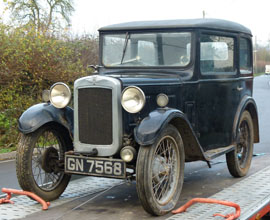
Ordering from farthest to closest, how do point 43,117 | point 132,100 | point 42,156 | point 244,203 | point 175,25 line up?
1. point 175,25
2. point 42,156
3. point 43,117
4. point 132,100
5. point 244,203

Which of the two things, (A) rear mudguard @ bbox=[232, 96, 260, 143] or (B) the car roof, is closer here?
→ (B) the car roof

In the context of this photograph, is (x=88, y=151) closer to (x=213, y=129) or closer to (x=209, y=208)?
(x=209, y=208)

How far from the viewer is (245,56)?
6844 mm

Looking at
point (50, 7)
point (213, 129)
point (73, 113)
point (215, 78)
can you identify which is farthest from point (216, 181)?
point (50, 7)

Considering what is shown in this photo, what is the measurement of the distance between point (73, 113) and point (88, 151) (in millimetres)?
593

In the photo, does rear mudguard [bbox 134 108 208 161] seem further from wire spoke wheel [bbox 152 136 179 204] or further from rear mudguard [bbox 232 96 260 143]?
rear mudguard [bbox 232 96 260 143]

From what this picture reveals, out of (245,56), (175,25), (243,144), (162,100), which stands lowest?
(243,144)

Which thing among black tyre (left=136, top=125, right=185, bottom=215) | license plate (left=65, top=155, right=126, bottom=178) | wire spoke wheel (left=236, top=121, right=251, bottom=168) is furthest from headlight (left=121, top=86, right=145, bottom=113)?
wire spoke wheel (left=236, top=121, right=251, bottom=168)

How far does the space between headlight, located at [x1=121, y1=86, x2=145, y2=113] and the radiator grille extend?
0.61 ft

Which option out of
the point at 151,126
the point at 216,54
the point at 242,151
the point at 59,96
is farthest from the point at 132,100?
the point at 242,151

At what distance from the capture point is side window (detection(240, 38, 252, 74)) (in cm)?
668

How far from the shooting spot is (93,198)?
203 inches

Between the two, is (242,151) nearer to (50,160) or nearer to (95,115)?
(95,115)

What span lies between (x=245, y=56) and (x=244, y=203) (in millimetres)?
3011
